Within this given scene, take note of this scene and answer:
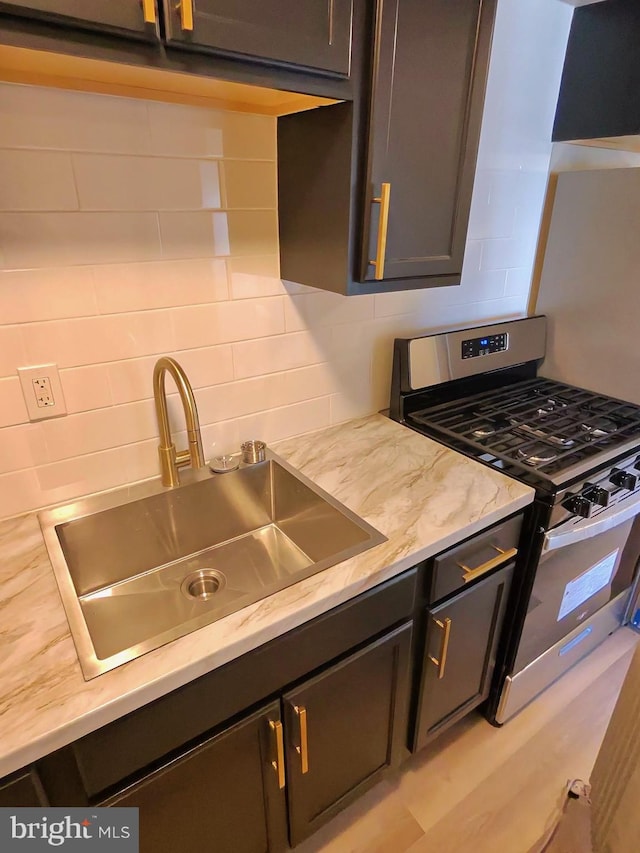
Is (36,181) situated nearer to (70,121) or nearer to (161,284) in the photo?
(70,121)

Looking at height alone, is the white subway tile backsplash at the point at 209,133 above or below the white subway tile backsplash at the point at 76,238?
above

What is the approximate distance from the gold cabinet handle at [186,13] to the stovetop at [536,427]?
1.17 meters

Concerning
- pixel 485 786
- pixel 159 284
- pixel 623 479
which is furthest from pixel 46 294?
pixel 485 786

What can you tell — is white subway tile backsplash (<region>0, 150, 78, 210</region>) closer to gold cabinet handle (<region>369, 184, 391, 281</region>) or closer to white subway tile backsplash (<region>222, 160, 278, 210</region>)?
white subway tile backsplash (<region>222, 160, 278, 210</region>)

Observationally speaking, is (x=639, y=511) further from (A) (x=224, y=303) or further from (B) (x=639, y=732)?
(A) (x=224, y=303)

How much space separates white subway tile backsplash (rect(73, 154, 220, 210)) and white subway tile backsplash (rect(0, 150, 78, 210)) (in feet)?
0.07

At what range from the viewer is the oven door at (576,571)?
1.42 metres

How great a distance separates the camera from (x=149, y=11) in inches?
28.8

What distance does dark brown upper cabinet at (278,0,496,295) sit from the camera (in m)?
1.01

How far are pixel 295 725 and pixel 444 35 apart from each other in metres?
1.46

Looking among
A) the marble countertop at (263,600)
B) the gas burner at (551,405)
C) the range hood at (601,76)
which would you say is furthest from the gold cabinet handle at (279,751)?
the range hood at (601,76)

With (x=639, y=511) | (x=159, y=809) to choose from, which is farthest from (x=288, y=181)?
(x=639, y=511)

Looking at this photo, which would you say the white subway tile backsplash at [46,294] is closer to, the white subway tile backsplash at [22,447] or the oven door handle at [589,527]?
the white subway tile backsplash at [22,447]

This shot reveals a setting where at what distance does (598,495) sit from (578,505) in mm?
76
